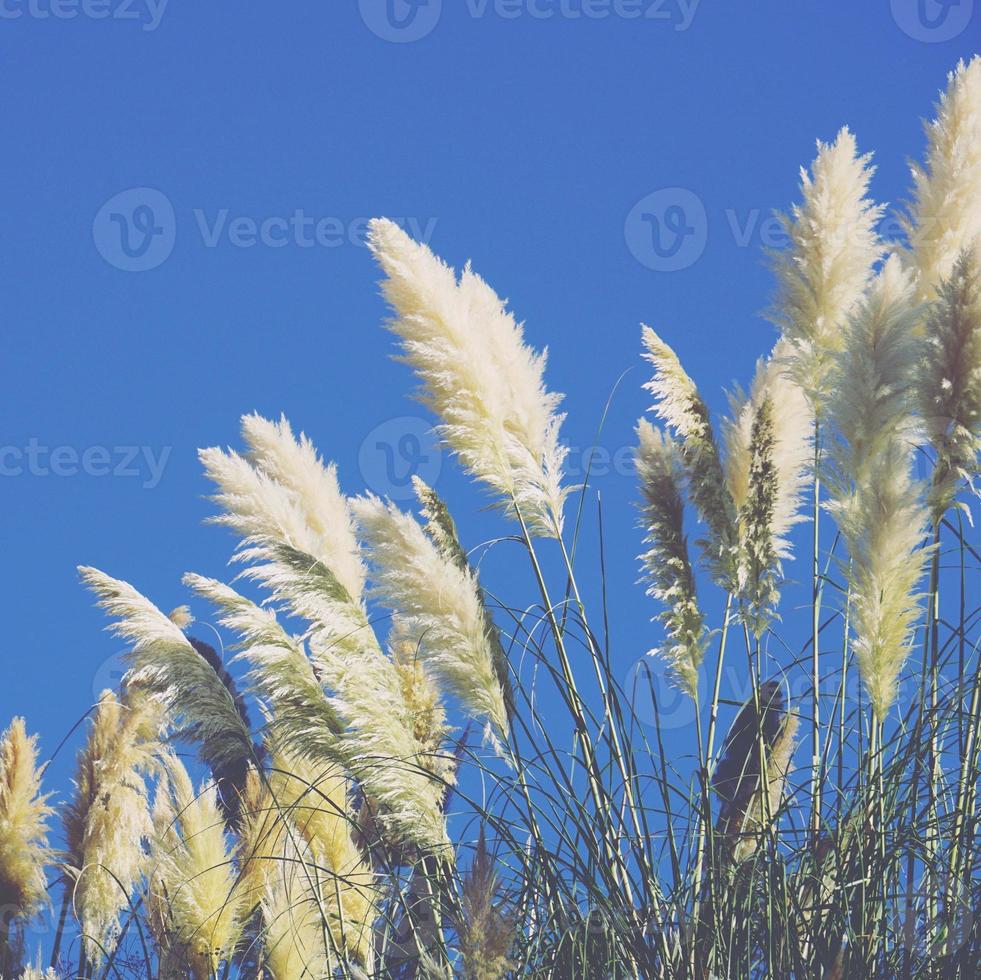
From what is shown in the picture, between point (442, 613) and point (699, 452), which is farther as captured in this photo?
point (699, 452)

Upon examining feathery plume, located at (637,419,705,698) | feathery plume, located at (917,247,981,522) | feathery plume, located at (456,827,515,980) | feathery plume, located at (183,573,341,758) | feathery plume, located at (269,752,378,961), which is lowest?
feathery plume, located at (456,827,515,980)

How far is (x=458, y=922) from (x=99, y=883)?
288 cm

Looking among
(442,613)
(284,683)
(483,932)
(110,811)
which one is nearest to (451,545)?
(442,613)

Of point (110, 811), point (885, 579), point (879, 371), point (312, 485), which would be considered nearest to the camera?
point (885, 579)

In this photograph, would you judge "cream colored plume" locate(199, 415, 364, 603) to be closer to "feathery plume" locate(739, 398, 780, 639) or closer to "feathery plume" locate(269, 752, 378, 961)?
"feathery plume" locate(269, 752, 378, 961)

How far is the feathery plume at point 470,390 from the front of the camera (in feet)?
12.6

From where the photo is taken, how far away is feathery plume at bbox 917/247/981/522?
11.8 feet

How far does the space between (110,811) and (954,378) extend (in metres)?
3.63

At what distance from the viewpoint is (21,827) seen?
5359 millimetres

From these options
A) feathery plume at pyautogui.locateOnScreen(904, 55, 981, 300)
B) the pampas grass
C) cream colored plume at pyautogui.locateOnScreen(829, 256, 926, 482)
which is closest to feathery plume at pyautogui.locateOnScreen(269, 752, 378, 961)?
the pampas grass

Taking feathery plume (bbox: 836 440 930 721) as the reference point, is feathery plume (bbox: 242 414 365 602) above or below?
above

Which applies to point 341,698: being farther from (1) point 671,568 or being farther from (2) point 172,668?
(1) point 671,568

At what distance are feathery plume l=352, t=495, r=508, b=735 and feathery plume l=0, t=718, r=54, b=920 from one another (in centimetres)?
240

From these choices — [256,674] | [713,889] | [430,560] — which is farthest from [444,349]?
[713,889]
